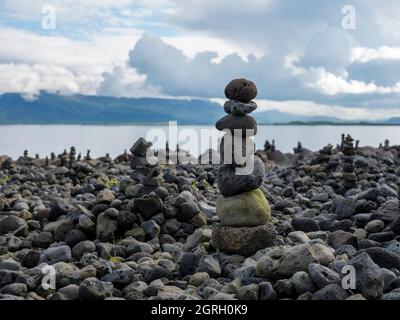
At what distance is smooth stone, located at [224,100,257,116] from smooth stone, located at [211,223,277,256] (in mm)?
2119

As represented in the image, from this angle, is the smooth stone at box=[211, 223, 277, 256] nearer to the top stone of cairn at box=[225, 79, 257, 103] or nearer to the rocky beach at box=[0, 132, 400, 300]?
the rocky beach at box=[0, 132, 400, 300]

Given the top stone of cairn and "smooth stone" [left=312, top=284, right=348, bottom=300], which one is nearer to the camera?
"smooth stone" [left=312, top=284, right=348, bottom=300]

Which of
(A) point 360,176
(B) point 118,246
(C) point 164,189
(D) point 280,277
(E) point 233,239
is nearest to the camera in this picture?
(D) point 280,277

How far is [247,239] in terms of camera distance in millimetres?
10164

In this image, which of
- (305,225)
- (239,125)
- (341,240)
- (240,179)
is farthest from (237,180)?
(305,225)

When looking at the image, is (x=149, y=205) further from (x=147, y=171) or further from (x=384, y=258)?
(x=384, y=258)

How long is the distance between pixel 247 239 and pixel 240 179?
109 centimetres

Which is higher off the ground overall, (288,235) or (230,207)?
(230,207)

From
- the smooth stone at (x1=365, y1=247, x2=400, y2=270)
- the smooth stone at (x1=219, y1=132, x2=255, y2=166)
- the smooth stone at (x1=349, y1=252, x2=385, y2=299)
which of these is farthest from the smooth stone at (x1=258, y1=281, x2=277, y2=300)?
the smooth stone at (x1=219, y1=132, x2=255, y2=166)

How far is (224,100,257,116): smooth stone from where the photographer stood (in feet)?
34.3

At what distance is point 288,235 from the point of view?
1167 centimetres

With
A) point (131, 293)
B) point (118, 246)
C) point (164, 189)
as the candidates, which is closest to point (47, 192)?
point (164, 189)
